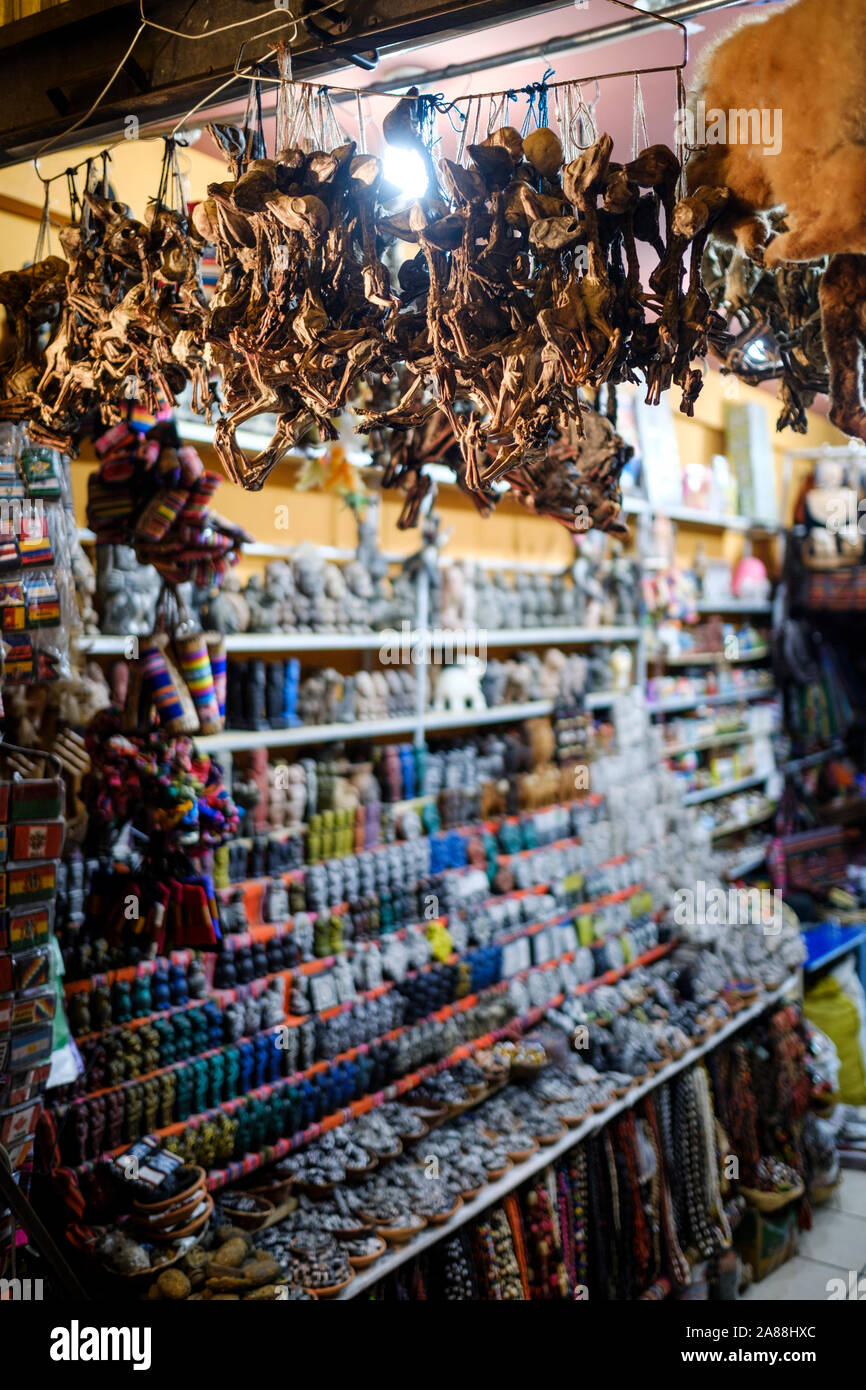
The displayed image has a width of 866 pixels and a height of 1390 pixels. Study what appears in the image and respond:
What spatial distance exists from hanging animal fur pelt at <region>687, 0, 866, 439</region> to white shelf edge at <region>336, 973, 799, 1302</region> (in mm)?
2371

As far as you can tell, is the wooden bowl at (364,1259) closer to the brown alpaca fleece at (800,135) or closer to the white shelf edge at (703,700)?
the brown alpaca fleece at (800,135)

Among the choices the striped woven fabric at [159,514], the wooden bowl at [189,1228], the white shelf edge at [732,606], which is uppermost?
→ the white shelf edge at [732,606]

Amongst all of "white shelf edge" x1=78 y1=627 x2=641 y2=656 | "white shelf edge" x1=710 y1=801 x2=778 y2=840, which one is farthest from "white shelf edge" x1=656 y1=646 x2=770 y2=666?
"white shelf edge" x1=710 y1=801 x2=778 y2=840

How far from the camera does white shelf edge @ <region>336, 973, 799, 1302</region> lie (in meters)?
2.70

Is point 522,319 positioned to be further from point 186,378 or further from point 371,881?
point 371,881

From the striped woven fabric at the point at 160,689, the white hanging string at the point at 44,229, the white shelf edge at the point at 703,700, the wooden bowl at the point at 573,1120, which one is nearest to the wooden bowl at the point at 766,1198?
the wooden bowl at the point at 573,1120

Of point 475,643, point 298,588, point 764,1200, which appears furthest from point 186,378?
point 764,1200

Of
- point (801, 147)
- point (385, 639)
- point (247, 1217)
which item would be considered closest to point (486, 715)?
point (385, 639)

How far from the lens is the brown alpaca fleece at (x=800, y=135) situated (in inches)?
45.9

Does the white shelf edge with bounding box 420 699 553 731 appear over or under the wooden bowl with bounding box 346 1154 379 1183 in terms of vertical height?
over

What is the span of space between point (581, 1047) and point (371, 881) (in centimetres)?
110

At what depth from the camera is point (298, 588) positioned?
3469 mm

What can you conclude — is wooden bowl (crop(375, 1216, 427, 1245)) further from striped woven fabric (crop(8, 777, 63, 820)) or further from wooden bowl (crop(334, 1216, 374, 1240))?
striped woven fabric (crop(8, 777, 63, 820))

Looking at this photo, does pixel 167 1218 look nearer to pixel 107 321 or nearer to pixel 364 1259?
pixel 364 1259
